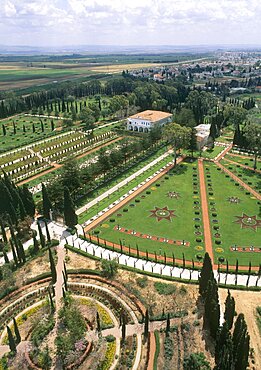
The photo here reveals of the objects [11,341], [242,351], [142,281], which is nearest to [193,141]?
[142,281]

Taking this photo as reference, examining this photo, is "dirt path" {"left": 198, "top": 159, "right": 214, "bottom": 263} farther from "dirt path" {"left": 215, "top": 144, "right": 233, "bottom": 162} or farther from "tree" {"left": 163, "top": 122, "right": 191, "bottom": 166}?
"tree" {"left": 163, "top": 122, "right": 191, "bottom": 166}

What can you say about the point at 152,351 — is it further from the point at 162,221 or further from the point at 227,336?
the point at 162,221

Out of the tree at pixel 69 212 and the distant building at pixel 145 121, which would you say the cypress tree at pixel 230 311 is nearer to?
the tree at pixel 69 212

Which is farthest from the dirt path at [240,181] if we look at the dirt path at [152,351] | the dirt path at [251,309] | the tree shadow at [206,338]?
the dirt path at [152,351]

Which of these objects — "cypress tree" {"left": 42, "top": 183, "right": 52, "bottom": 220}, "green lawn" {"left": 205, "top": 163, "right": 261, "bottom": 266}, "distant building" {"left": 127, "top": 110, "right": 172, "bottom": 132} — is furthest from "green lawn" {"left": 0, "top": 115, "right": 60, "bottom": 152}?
"green lawn" {"left": 205, "top": 163, "right": 261, "bottom": 266}

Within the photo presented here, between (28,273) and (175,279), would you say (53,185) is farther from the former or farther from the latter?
(175,279)

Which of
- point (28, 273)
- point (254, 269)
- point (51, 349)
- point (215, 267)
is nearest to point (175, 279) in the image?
point (215, 267)
